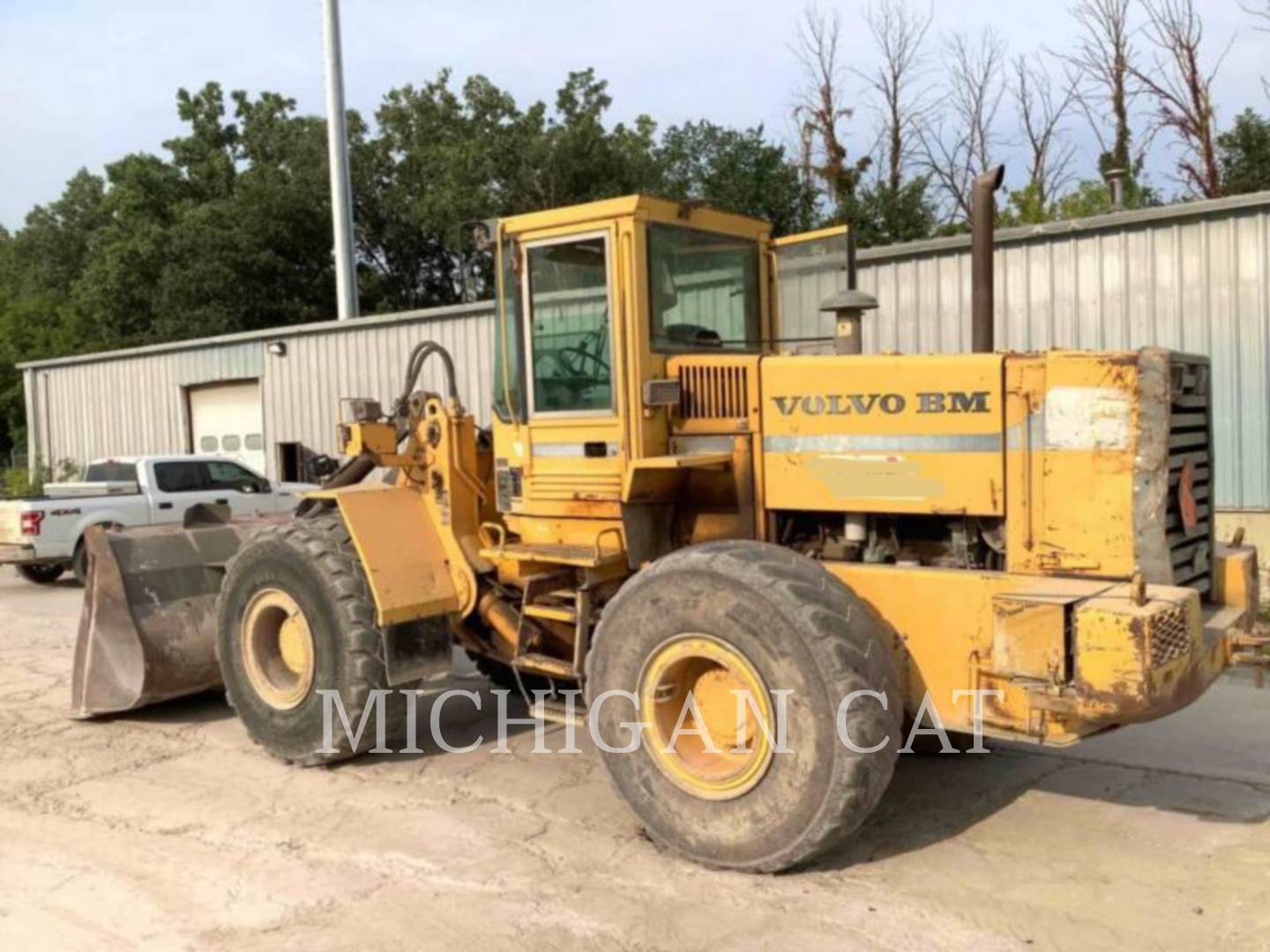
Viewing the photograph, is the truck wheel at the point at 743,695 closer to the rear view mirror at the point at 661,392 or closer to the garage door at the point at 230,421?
the rear view mirror at the point at 661,392

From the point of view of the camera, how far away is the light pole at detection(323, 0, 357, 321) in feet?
69.1


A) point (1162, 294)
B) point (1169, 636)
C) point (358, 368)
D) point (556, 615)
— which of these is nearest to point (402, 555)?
point (556, 615)

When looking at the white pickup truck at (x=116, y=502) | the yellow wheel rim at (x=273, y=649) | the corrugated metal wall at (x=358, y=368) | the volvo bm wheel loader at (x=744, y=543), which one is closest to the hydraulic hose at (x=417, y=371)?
the volvo bm wheel loader at (x=744, y=543)

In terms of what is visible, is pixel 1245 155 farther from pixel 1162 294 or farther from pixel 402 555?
pixel 402 555

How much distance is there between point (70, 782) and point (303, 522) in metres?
1.82

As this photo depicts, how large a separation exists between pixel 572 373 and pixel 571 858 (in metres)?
2.25

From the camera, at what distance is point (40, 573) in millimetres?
15695

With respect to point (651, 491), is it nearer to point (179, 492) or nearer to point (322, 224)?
point (179, 492)

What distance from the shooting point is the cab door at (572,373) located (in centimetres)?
541

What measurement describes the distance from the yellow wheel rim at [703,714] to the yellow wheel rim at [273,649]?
243 centimetres

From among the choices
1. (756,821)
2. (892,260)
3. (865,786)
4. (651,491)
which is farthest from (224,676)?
(892,260)

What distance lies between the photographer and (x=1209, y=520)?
16.3ft

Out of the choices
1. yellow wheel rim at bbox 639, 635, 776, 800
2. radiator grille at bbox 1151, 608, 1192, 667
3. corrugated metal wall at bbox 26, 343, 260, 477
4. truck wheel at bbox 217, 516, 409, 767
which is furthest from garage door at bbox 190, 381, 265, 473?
radiator grille at bbox 1151, 608, 1192, 667

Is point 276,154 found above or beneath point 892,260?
above
